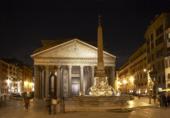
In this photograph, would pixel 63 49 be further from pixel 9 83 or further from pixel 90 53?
pixel 9 83

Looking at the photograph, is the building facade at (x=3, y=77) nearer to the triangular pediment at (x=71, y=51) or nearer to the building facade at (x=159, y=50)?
the triangular pediment at (x=71, y=51)

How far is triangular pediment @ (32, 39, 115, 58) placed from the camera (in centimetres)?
8275

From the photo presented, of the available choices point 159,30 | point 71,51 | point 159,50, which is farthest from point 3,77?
point 159,30

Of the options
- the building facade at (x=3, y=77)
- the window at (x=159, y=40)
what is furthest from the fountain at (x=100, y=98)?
the building facade at (x=3, y=77)

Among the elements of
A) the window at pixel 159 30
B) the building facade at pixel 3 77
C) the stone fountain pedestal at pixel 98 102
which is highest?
the window at pixel 159 30

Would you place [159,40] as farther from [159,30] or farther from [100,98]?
[100,98]

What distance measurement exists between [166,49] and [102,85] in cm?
3208

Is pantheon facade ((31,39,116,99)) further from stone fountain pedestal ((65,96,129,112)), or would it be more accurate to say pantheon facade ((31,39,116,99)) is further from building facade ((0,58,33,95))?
stone fountain pedestal ((65,96,129,112))

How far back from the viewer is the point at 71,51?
273 feet

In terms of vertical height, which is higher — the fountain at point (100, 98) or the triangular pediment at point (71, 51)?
the triangular pediment at point (71, 51)

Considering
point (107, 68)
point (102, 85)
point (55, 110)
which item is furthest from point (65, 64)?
point (55, 110)

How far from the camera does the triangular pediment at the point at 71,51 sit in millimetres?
82750

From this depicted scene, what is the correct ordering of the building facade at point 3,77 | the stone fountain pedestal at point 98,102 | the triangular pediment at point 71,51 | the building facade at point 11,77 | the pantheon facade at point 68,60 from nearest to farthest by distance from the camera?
1. the stone fountain pedestal at point 98,102
2. the pantheon facade at point 68,60
3. the triangular pediment at point 71,51
4. the building facade at point 3,77
5. the building facade at point 11,77

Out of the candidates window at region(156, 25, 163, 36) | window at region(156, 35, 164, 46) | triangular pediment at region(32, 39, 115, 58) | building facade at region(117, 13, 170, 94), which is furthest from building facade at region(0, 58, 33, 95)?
window at region(156, 25, 163, 36)
